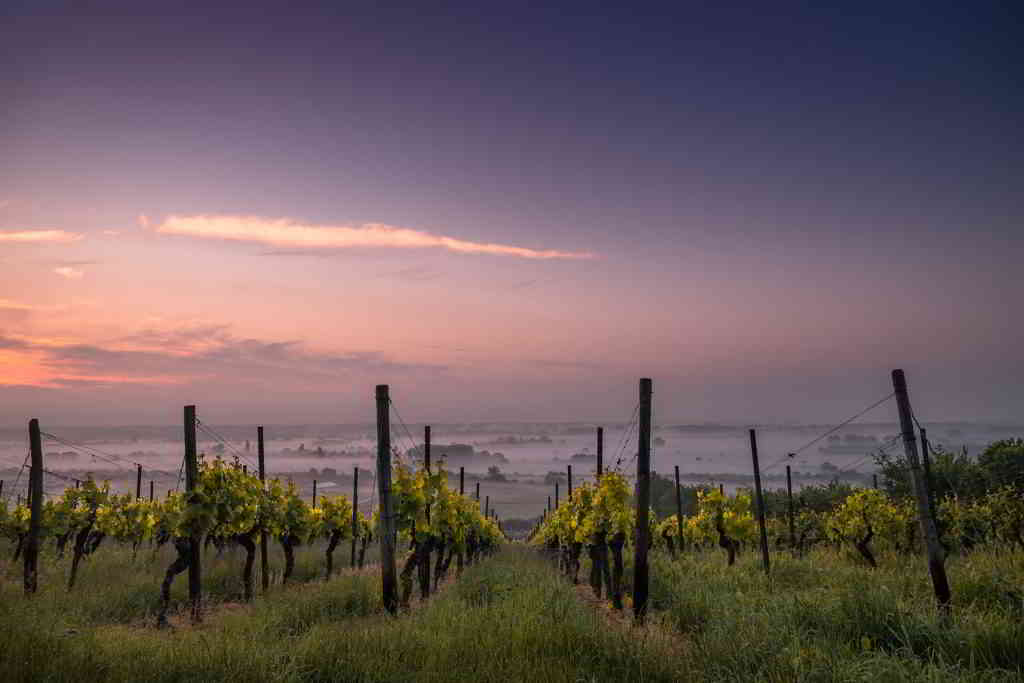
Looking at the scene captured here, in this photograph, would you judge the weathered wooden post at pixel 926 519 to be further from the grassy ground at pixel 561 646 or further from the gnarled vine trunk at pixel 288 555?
the gnarled vine trunk at pixel 288 555

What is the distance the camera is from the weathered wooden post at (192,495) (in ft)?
43.5

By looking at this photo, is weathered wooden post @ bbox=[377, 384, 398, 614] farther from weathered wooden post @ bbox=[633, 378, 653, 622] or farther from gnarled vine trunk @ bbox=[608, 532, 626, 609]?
gnarled vine trunk @ bbox=[608, 532, 626, 609]

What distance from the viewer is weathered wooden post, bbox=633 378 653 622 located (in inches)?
459

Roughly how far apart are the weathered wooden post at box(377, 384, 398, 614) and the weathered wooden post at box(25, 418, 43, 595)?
30.4ft

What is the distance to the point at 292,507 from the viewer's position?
2086cm

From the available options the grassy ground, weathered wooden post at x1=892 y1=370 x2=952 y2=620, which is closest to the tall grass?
the grassy ground

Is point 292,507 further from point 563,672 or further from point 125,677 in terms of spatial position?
point 563,672

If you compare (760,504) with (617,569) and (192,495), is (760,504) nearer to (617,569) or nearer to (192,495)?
(617,569)

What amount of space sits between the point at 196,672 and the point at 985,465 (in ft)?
105

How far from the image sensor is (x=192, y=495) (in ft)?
46.5

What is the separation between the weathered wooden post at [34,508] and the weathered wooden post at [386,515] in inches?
365

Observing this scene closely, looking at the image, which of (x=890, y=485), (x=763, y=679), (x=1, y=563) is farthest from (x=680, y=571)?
(x=1, y=563)

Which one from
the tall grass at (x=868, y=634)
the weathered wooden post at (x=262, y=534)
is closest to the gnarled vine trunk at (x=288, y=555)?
the weathered wooden post at (x=262, y=534)

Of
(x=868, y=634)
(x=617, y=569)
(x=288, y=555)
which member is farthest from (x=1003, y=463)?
(x=288, y=555)
